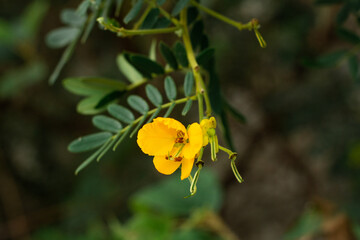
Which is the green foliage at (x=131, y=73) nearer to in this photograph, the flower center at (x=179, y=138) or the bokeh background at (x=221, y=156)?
the flower center at (x=179, y=138)

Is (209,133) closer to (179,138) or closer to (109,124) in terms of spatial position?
(179,138)

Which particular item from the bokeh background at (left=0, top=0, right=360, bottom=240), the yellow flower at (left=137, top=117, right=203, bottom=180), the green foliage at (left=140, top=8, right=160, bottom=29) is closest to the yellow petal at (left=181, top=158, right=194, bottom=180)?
the yellow flower at (left=137, top=117, right=203, bottom=180)

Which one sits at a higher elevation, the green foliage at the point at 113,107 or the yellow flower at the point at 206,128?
the yellow flower at the point at 206,128

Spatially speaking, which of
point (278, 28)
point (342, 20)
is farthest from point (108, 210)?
point (342, 20)

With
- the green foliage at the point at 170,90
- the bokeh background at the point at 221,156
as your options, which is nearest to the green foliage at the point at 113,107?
the green foliage at the point at 170,90

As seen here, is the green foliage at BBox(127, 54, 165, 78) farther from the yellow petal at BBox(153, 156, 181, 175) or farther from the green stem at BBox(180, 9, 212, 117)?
the yellow petal at BBox(153, 156, 181, 175)

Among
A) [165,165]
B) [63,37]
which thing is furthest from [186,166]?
[63,37]
